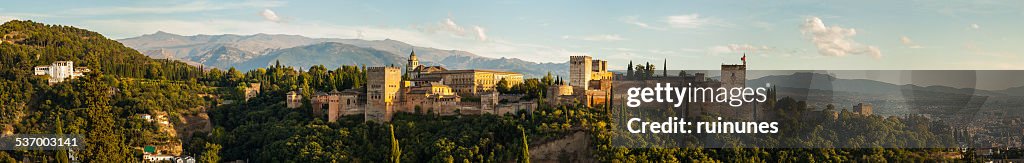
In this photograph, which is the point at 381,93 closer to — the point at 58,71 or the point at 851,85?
the point at 851,85

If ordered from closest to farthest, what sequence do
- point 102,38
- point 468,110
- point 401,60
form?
point 468,110, point 102,38, point 401,60

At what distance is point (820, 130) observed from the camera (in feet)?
104

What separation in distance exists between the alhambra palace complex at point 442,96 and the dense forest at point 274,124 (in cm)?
38

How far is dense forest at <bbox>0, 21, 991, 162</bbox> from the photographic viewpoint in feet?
102

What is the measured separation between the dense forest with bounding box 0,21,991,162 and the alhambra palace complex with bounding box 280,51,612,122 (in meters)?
0.38

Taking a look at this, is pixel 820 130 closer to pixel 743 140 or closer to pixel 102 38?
pixel 743 140

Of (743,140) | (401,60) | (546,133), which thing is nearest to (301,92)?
(546,133)

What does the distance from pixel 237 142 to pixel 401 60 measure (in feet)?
494

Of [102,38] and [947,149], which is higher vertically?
[102,38]

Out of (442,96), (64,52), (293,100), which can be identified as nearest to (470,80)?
(442,96)

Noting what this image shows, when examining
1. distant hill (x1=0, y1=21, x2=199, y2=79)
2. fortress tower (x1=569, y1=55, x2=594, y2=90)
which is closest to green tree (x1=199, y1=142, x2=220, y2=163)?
distant hill (x1=0, y1=21, x2=199, y2=79)

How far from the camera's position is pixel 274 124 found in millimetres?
38656

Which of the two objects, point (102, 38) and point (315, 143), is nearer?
point (315, 143)

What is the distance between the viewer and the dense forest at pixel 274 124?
102ft
